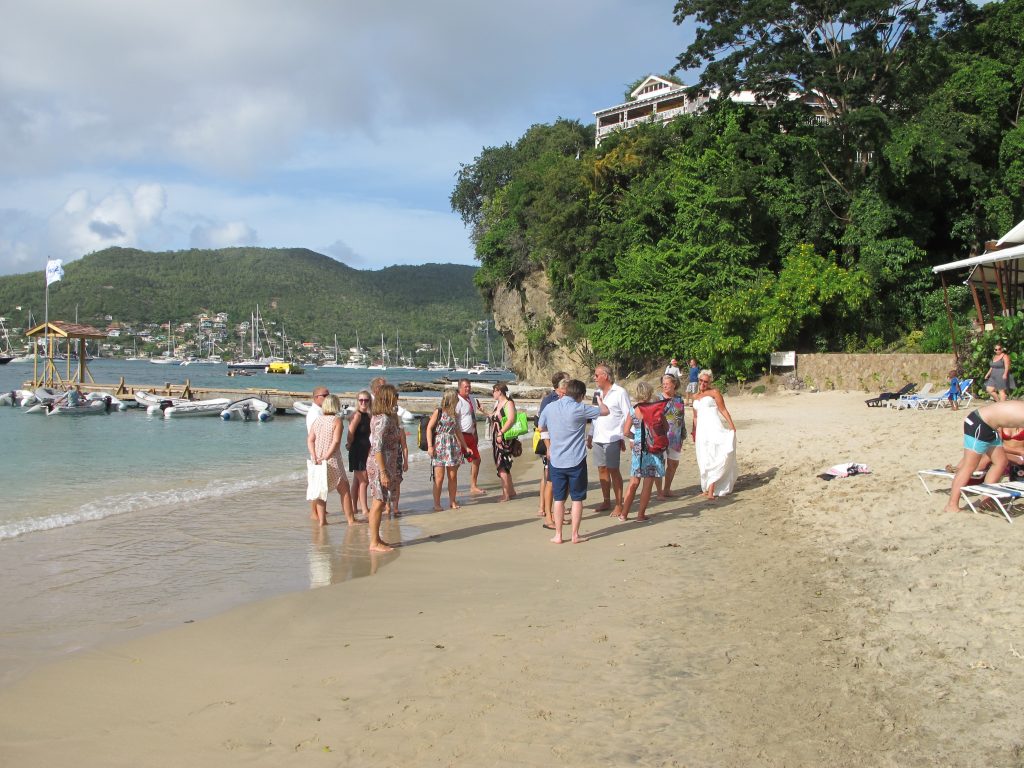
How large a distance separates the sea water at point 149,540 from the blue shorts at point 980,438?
6.01 m

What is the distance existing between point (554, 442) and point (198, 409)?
87.7ft

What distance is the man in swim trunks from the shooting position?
7512 mm

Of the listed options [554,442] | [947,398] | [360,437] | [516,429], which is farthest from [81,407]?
[947,398]

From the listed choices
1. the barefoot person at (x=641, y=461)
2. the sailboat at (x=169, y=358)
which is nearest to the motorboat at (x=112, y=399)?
the barefoot person at (x=641, y=461)

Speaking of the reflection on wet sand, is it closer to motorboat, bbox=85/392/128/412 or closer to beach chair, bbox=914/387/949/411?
beach chair, bbox=914/387/949/411

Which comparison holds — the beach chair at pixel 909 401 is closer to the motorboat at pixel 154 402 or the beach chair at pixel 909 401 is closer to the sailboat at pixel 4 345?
the motorboat at pixel 154 402

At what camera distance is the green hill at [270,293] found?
133000 millimetres

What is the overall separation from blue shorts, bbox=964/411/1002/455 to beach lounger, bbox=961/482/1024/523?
355 mm

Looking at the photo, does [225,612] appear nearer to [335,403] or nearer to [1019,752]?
[335,403]

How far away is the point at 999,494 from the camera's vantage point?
703 cm

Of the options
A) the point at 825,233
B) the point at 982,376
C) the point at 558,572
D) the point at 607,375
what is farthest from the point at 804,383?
the point at 558,572

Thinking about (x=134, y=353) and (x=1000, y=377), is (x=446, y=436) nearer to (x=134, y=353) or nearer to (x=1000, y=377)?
(x=1000, y=377)

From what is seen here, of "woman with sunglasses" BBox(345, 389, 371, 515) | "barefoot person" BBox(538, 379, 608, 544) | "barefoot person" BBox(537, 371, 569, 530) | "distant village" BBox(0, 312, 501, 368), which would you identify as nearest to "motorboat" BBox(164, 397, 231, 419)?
"woman with sunglasses" BBox(345, 389, 371, 515)

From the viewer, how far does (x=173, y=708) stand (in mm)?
4395
